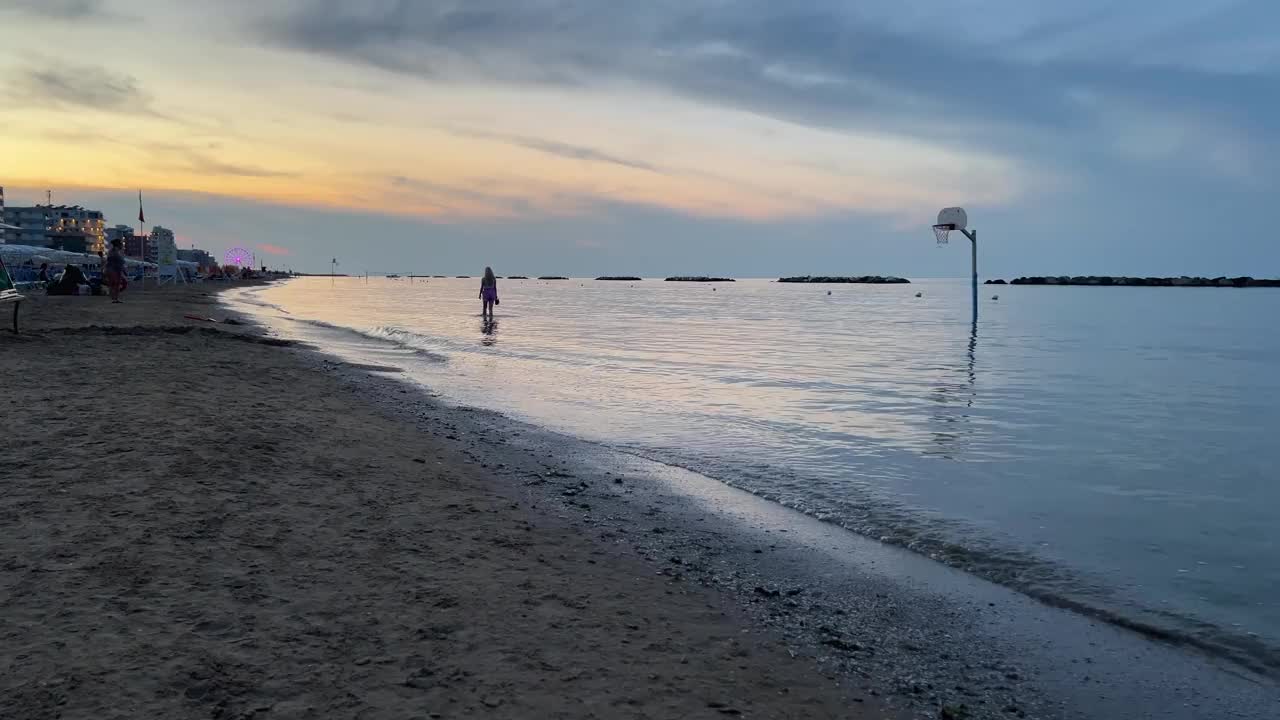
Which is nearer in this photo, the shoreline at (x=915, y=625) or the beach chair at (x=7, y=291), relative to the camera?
the shoreline at (x=915, y=625)

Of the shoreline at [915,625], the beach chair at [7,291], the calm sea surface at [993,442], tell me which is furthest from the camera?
the beach chair at [7,291]

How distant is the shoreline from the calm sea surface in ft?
1.46

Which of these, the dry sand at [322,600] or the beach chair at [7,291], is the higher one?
the beach chair at [7,291]

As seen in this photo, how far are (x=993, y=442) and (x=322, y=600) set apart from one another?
1021cm

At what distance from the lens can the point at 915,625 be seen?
188 inches

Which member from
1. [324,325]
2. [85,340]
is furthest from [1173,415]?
[324,325]

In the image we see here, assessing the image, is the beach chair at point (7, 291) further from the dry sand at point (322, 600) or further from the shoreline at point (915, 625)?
the shoreline at point (915, 625)

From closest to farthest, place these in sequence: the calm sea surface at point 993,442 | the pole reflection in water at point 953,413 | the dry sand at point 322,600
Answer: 1. the dry sand at point 322,600
2. the calm sea surface at point 993,442
3. the pole reflection in water at point 953,413

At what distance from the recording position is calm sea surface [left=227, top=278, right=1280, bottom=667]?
6.04 metres

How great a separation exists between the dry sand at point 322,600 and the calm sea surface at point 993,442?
9.99ft

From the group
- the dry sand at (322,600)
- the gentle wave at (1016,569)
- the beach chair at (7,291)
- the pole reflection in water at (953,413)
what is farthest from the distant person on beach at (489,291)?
the gentle wave at (1016,569)

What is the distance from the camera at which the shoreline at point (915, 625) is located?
3986 mm

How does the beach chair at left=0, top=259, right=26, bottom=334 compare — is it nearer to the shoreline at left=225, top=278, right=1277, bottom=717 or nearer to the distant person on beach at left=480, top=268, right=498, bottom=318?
the shoreline at left=225, top=278, right=1277, bottom=717

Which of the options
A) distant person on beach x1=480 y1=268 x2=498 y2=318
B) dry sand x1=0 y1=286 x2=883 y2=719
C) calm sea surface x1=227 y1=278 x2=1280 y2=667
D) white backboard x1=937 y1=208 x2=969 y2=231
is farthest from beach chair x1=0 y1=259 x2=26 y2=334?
white backboard x1=937 y1=208 x2=969 y2=231
